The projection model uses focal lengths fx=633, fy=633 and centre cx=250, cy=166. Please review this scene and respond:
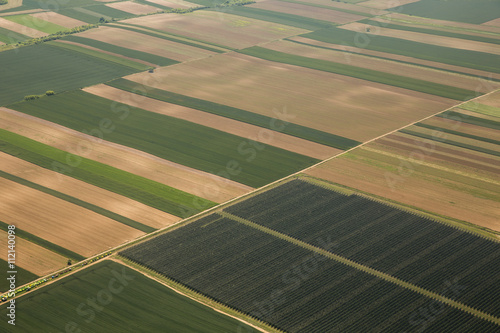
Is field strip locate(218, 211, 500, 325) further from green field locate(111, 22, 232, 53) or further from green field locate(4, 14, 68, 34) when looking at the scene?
green field locate(4, 14, 68, 34)

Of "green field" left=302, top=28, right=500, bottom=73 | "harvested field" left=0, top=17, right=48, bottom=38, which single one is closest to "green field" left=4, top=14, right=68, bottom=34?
"harvested field" left=0, top=17, right=48, bottom=38

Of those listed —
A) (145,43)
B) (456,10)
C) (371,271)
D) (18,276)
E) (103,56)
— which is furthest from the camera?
(456,10)

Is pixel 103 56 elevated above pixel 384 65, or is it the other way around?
pixel 103 56

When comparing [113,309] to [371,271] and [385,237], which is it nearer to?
[371,271]

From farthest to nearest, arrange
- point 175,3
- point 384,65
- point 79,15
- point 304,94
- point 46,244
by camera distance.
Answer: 1. point 175,3
2. point 79,15
3. point 384,65
4. point 304,94
5. point 46,244

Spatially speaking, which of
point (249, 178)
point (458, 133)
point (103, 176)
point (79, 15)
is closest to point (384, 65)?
point (458, 133)

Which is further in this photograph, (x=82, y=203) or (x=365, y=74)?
(x=365, y=74)

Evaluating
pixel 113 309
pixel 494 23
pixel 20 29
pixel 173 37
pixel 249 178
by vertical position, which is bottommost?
pixel 113 309

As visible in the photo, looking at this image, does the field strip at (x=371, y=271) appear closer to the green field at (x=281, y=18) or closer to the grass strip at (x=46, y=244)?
the grass strip at (x=46, y=244)
